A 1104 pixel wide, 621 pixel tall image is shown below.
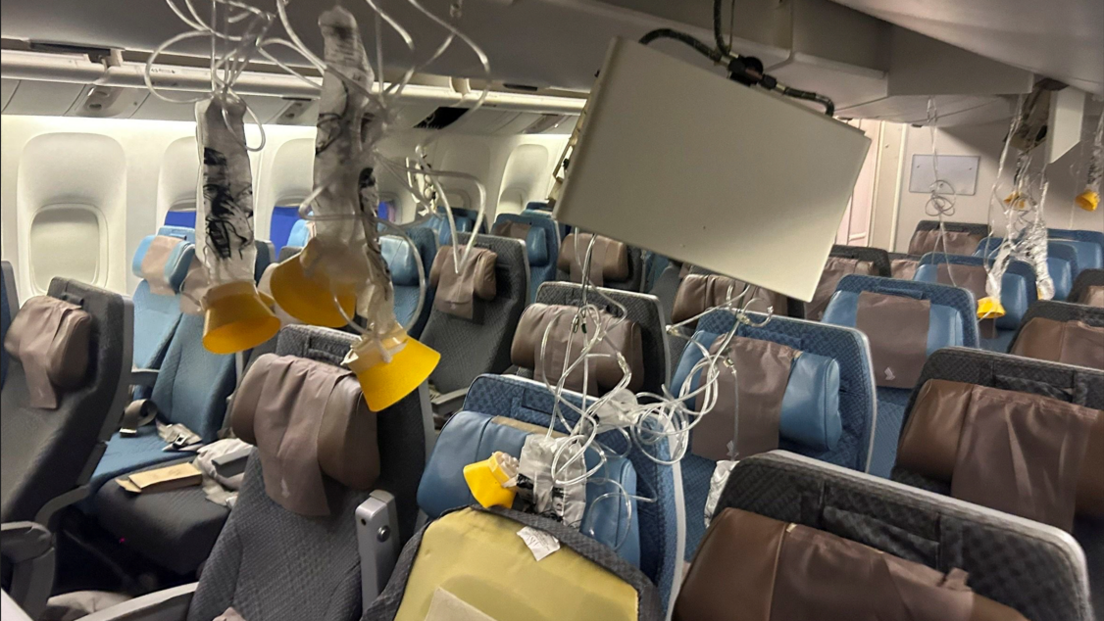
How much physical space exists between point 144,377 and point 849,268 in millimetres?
3248

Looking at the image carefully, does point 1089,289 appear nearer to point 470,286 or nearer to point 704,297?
point 704,297

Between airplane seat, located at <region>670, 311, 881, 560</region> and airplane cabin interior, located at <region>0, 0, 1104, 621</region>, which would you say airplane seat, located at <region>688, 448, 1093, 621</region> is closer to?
airplane cabin interior, located at <region>0, 0, 1104, 621</region>

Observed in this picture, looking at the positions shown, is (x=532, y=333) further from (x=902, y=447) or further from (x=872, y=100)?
(x=872, y=100)

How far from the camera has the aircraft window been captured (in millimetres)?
4004

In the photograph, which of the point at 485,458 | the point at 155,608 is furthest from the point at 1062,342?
the point at 155,608

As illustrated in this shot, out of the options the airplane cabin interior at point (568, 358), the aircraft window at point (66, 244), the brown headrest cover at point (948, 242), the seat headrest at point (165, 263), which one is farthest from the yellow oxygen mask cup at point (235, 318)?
the brown headrest cover at point (948, 242)

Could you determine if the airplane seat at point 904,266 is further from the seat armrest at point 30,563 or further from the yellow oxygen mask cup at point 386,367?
the seat armrest at point 30,563

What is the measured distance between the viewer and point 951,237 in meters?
5.21

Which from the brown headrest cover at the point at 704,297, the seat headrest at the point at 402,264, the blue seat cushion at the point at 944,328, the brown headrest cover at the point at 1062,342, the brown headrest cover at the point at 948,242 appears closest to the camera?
the brown headrest cover at the point at 1062,342

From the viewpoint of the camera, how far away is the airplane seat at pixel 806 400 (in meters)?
1.89

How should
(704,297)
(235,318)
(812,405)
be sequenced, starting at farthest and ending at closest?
(704,297) → (812,405) → (235,318)

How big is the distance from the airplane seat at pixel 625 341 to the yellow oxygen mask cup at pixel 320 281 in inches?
56.3

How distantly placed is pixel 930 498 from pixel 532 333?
144 centimetres

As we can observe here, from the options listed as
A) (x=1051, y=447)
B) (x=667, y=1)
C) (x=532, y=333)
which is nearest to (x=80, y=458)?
(x=532, y=333)
